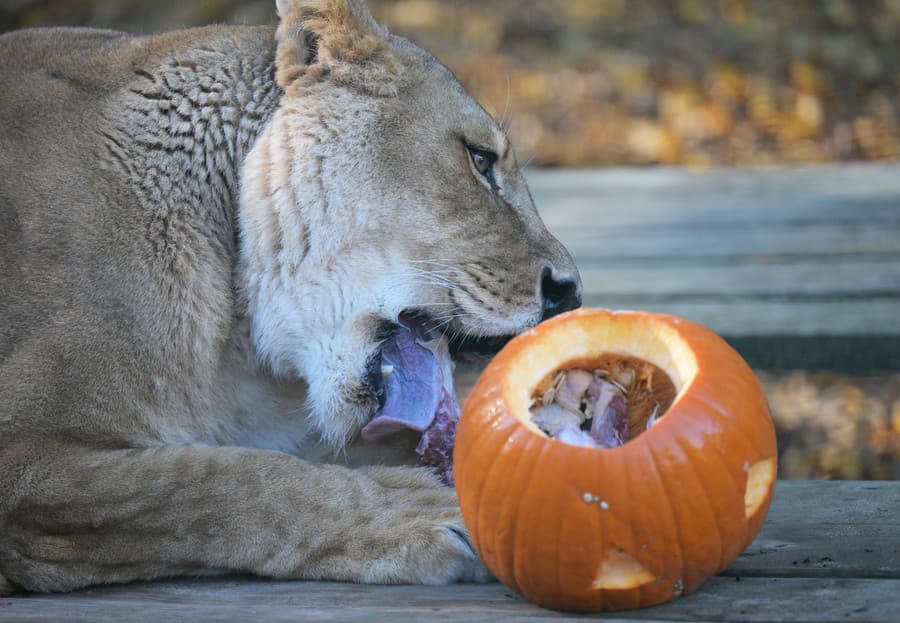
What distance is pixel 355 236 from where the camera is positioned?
2.39 metres

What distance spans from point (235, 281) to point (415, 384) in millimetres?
389

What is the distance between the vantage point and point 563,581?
164 cm

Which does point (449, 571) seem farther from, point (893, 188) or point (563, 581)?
point (893, 188)

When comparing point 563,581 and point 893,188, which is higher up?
point 563,581

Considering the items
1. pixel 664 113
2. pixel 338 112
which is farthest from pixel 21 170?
pixel 664 113

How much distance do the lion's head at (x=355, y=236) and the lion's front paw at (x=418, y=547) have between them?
41 cm

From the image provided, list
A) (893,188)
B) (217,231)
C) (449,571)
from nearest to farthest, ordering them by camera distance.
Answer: (449,571), (217,231), (893,188)

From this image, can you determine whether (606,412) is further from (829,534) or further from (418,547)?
(829,534)

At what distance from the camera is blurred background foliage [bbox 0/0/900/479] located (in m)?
7.18

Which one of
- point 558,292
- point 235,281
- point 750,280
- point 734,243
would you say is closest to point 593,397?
point 558,292

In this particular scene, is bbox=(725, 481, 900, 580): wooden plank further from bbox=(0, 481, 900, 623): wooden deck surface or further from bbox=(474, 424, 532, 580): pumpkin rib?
bbox=(474, 424, 532, 580): pumpkin rib

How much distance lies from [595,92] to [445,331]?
18.5 feet

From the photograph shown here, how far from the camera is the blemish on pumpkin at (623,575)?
5.37 feet

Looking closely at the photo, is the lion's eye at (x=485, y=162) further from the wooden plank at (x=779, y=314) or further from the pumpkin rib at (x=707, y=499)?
the pumpkin rib at (x=707, y=499)
